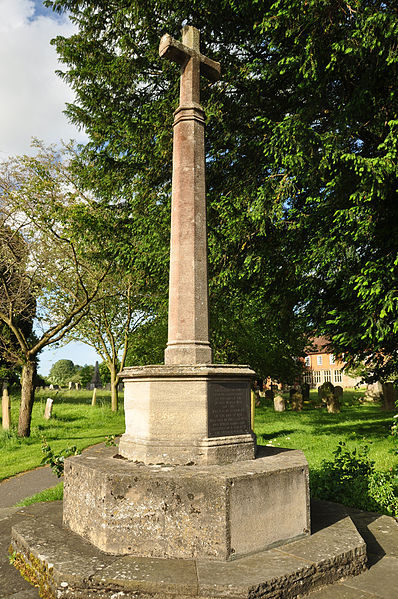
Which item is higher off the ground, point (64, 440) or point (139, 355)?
point (139, 355)

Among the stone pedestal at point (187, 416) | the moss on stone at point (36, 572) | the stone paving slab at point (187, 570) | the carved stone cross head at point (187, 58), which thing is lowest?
the moss on stone at point (36, 572)

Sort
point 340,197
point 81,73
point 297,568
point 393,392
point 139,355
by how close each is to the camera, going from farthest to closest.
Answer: point 139,355
point 393,392
point 81,73
point 340,197
point 297,568

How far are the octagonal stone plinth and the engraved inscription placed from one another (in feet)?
1.67

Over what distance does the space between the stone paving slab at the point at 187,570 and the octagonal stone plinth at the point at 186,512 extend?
99 mm

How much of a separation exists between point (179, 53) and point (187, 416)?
4.53m

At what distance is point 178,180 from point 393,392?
21663 mm

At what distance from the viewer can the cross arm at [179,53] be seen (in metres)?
5.50

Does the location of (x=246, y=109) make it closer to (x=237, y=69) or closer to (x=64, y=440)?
(x=237, y=69)

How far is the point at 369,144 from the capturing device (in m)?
10.2

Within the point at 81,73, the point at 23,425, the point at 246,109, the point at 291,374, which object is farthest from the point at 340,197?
the point at 291,374

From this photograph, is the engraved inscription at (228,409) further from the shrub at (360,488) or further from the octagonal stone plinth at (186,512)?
the shrub at (360,488)

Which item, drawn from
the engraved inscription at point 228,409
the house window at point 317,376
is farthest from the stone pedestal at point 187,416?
the house window at point 317,376

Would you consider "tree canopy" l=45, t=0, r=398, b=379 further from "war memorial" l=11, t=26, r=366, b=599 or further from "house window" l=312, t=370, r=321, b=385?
"house window" l=312, t=370, r=321, b=385

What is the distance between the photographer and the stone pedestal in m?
4.32
